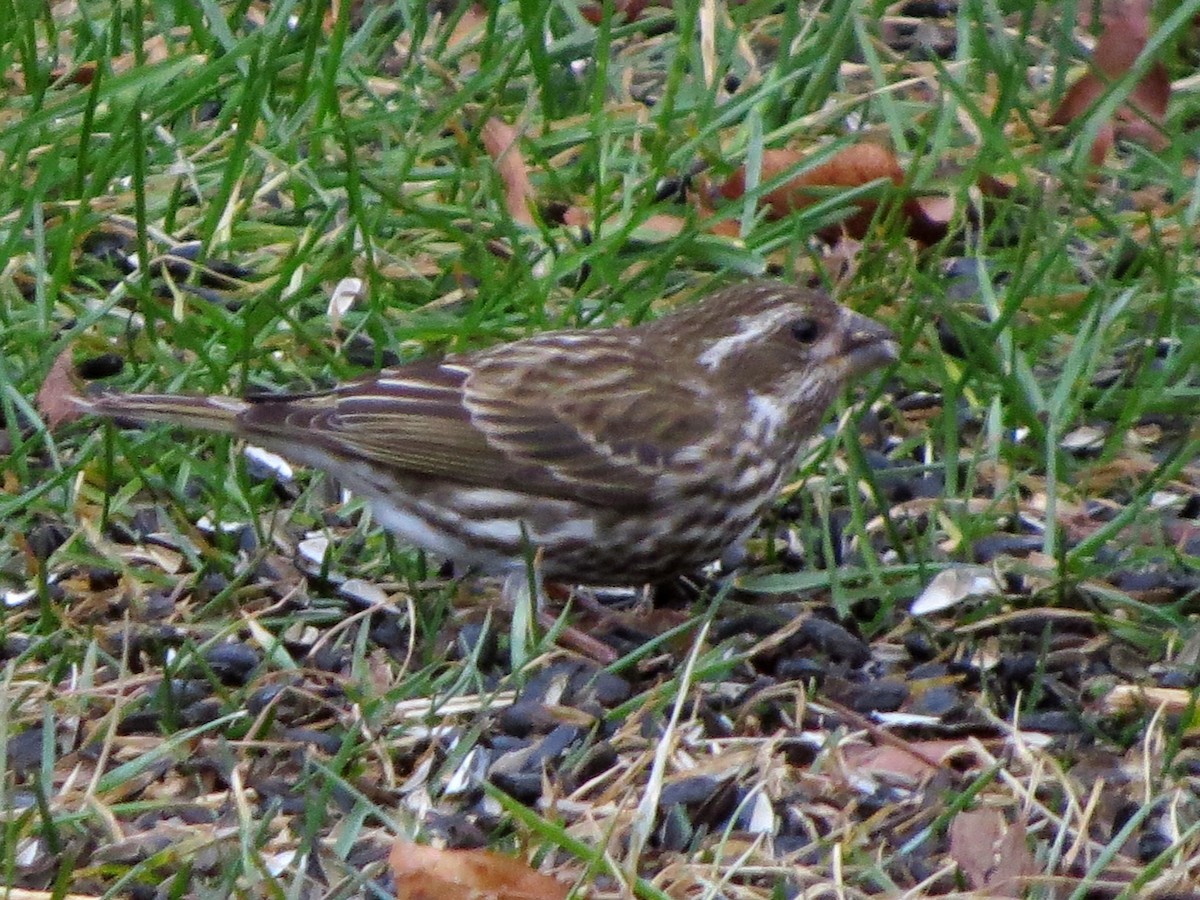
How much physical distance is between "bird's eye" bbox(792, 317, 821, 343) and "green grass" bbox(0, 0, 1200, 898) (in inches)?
9.7

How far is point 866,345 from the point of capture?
22.8ft

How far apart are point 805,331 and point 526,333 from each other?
1.03m

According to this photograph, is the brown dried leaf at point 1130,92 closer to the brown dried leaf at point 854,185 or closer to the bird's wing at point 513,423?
the brown dried leaf at point 854,185

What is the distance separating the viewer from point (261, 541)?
6.71 m

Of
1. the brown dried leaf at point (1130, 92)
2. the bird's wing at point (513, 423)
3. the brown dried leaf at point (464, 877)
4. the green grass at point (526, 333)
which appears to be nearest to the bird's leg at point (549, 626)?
the green grass at point (526, 333)

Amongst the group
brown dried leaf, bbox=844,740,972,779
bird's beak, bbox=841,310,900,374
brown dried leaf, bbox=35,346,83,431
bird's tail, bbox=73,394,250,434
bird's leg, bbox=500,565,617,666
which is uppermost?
bird's tail, bbox=73,394,250,434

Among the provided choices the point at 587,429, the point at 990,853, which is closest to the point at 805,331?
the point at 587,429

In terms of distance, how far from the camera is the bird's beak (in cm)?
695

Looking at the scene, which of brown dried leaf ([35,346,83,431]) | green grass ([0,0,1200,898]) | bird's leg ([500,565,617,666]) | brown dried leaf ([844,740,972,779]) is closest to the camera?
green grass ([0,0,1200,898])

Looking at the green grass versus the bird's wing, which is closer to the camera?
the green grass

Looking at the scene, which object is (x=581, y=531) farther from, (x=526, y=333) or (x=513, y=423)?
(x=526, y=333)

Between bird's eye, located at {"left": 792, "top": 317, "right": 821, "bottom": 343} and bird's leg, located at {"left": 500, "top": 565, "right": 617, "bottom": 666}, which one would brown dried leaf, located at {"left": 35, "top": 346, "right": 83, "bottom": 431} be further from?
bird's eye, located at {"left": 792, "top": 317, "right": 821, "bottom": 343}

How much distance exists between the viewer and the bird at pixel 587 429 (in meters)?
6.71

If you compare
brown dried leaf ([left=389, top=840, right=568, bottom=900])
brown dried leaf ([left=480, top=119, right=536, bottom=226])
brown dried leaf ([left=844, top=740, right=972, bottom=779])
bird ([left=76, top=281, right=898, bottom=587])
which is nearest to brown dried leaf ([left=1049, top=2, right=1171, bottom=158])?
brown dried leaf ([left=480, top=119, right=536, bottom=226])
